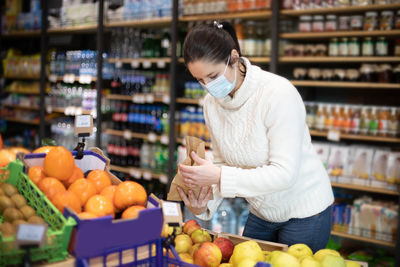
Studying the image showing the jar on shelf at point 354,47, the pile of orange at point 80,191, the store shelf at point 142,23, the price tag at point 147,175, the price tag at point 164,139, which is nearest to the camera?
the pile of orange at point 80,191

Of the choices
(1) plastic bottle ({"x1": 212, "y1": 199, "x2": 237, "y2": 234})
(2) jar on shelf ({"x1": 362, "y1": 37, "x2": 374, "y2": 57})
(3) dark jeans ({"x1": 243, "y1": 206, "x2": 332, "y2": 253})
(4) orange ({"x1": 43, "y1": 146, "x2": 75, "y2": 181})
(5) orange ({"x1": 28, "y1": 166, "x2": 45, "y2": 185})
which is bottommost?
(1) plastic bottle ({"x1": 212, "y1": 199, "x2": 237, "y2": 234})

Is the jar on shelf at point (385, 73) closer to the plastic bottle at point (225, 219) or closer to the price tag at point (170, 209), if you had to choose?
the plastic bottle at point (225, 219)

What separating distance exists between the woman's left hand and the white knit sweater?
3 cm

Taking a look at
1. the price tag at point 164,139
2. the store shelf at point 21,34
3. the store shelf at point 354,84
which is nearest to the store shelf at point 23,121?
the store shelf at point 21,34

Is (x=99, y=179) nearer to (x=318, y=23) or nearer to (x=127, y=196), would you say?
(x=127, y=196)

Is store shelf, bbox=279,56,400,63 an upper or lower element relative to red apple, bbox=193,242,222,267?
upper

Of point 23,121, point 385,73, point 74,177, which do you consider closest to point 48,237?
point 74,177

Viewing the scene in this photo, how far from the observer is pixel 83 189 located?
1.53 meters

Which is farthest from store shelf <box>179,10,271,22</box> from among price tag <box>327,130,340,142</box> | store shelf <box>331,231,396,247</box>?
store shelf <box>331,231,396,247</box>

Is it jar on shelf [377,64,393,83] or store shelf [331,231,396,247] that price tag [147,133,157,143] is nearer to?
store shelf [331,231,396,247]

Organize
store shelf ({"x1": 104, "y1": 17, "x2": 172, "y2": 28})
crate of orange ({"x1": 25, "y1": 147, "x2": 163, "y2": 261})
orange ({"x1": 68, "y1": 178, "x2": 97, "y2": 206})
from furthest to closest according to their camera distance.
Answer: store shelf ({"x1": 104, "y1": 17, "x2": 172, "y2": 28})
orange ({"x1": 68, "y1": 178, "x2": 97, "y2": 206})
crate of orange ({"x1": 25, "y1": 147, "x2": 163, "y2": 261})

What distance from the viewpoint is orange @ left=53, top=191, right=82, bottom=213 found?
137 cm

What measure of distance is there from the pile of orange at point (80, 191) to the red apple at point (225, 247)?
31 centimetres

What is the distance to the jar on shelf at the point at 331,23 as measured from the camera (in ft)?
11.9
